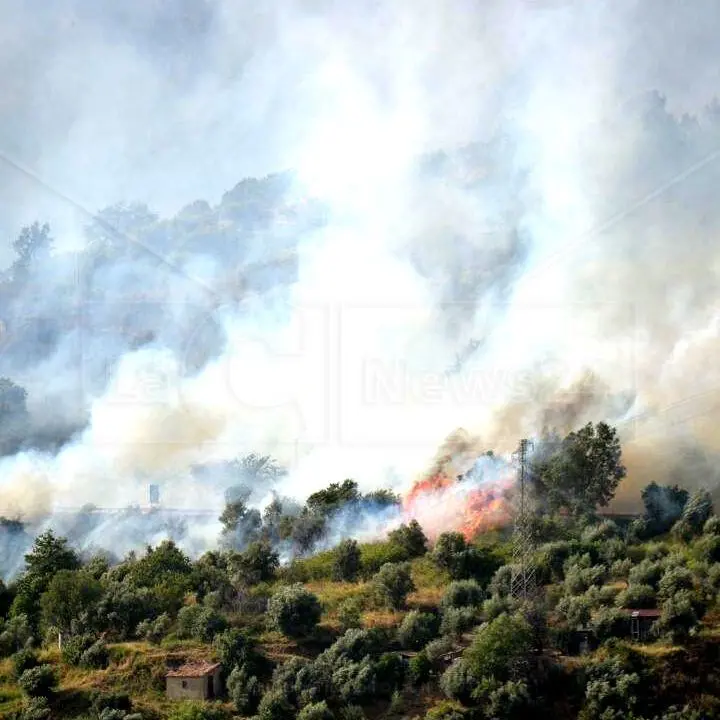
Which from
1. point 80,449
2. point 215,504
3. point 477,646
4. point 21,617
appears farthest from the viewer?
point 80,449

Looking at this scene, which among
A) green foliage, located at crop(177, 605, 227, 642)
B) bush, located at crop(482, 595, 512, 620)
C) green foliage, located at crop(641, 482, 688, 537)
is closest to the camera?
bush, located at crop(482, 595, 512, 620)

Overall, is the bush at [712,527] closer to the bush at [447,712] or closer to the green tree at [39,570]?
the bush at [447,712]

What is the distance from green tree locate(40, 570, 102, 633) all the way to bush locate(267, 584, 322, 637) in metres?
6.02

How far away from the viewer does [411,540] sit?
4209 cm

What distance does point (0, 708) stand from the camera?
34.8 metres

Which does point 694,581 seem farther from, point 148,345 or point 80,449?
point 148,345

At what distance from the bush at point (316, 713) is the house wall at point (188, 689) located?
10.8ft

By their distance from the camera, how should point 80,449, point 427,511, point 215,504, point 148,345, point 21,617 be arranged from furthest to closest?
1. point 148,345
2. point 80,449
3. point 215,504
4. point 427,511
5. point 21,617

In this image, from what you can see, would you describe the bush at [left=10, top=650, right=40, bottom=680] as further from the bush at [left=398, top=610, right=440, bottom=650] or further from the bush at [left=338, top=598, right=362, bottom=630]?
the bush at [left=398, top=610, right=440, bottom=650]

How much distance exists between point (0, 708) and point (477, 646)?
1351 cm

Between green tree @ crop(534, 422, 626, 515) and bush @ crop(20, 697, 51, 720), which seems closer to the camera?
bush @ crop(20, 697, 51, 720)

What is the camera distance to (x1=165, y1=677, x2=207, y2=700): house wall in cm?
3428

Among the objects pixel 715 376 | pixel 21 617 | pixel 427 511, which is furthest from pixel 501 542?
pixel 21 617

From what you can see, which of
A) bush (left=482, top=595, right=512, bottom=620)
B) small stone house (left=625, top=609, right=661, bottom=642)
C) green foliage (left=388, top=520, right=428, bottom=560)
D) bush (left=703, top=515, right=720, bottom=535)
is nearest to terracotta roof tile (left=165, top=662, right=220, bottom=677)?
bush (left=482, top=595, right=512, bottom=620)
